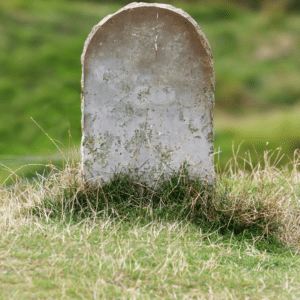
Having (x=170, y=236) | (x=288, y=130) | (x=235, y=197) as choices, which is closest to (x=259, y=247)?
(x=235, y=197)

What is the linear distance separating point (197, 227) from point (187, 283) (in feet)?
3.13

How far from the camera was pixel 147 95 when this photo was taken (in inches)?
159

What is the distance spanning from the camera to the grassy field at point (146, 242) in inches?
105

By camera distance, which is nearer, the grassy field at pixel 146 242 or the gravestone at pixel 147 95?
the grassy field at pixel 146 242

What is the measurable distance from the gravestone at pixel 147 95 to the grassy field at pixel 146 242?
0.21 m

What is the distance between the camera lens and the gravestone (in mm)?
3977

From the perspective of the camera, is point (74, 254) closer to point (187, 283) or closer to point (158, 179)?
point (187, 283)

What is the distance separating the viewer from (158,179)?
4008 mm

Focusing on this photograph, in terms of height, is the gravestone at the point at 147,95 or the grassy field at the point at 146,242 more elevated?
the gravestone at the point at 147,95

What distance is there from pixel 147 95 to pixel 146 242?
148cm

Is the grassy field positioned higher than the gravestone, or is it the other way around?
the gravestone

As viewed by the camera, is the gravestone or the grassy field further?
the gravestone

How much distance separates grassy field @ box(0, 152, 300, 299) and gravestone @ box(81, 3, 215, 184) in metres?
0.21

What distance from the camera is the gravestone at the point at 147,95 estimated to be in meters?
3.98
